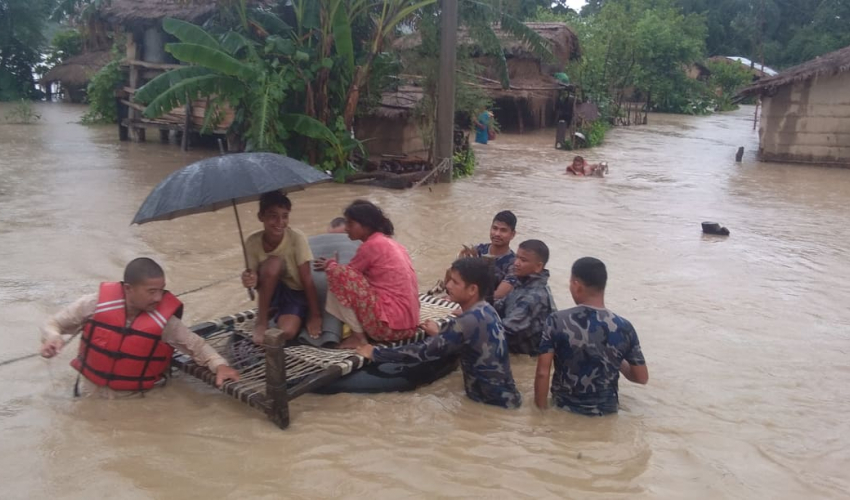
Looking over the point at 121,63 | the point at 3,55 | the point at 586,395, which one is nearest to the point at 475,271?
the point at 586,395

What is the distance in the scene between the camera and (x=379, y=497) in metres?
3.50

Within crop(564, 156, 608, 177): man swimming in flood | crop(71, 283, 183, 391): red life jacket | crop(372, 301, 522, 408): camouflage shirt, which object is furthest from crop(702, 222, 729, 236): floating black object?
crop(71, 283, 183, 391): red life jacket

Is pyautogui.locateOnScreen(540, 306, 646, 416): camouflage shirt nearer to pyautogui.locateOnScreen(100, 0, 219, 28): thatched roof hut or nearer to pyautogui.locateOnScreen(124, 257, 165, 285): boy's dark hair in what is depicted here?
pyautogui.locateOnScreen(124, 257, 165, 285): boy's dark hair

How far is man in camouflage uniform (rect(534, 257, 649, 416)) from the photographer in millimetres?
4137

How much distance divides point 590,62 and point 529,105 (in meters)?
5.97

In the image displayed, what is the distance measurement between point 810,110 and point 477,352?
1698 centimetres

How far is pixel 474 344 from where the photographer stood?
4344 mm

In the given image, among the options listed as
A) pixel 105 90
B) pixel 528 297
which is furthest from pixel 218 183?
pixel 105 90

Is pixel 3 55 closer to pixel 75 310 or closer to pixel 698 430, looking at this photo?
pixel 75 310

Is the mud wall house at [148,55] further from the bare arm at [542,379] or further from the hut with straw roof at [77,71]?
the hut with straw roof at [77,71]

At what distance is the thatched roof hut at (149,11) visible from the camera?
15125 millimetres

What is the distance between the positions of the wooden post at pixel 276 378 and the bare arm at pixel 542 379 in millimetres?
1461

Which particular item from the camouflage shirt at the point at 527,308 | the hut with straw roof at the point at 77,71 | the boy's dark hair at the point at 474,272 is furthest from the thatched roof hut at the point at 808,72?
the hut with straw roof at the point at 77,71

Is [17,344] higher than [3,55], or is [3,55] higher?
[3,55]
